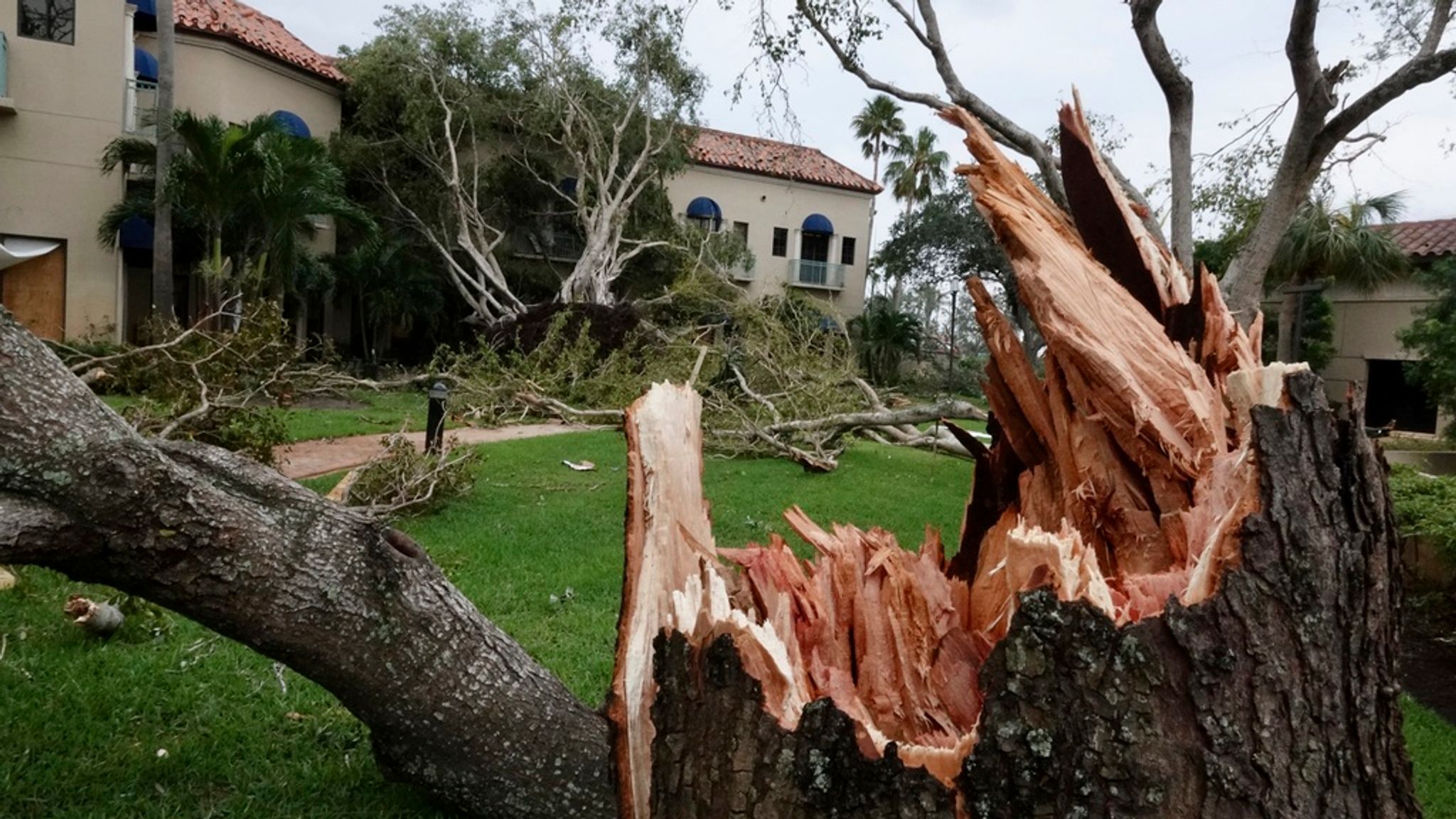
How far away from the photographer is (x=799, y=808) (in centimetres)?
133

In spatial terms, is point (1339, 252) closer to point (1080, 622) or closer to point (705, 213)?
point (705, 213)

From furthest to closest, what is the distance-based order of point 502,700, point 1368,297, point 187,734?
point 1368,297, point 187,734, point 502,700

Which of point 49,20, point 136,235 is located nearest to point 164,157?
point 136,235

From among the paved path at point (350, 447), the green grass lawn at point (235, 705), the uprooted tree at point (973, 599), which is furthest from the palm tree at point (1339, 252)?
the uprooted tree at point (973, 599)

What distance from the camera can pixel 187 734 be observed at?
3.38m

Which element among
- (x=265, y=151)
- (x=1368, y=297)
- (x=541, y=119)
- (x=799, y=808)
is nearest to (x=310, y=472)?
(x=799, y=808)

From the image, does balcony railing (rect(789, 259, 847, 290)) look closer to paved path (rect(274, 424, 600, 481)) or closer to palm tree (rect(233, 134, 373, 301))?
palm tree (rect(233, 134, 373, 301))

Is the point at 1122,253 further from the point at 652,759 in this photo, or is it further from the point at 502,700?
the point at 502,700

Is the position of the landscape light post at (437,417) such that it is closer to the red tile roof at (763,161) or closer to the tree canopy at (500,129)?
the tree canopy at (500,129)

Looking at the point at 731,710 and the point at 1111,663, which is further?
the point at 731,710

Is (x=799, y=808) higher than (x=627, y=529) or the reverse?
the reverse

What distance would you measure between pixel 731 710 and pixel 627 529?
48 centimetres

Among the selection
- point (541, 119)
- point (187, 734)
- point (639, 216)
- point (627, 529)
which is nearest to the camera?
point (627, 529)

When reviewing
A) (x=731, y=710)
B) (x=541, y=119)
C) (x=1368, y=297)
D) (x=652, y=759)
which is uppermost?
(x=541, y=119)
